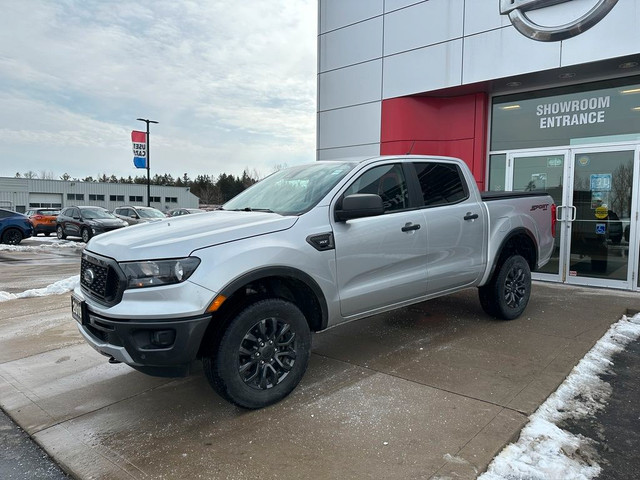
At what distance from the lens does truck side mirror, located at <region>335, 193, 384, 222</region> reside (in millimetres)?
3516

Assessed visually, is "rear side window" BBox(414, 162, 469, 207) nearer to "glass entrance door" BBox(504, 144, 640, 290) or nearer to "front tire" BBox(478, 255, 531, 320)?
"front tire" BBox(478, 255, 531, 320)

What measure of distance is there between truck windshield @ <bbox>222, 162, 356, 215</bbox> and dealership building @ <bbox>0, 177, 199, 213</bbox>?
62.0 m

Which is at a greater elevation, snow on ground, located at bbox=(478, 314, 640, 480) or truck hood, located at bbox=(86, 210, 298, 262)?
truck hood, located at bbox=(86, 210, 298, 262)

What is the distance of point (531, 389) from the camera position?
362 cm

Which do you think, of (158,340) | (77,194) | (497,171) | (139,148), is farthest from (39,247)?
(77,194)

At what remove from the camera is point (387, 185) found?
4.24m

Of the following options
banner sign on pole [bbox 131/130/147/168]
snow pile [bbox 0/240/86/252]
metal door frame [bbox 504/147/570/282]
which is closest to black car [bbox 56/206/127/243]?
snow pile [bbox 0/240/86/252]

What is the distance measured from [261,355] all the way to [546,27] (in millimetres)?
7468

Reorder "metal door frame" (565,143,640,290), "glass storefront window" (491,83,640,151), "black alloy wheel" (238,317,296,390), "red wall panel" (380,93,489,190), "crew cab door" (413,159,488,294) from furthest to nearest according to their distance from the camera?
"red wall panel" (380,93,489,190) < "glass storefront window" (491,83,640,151) < "metal door frame" (565,143,640,290) < "crew cab door" (413,159,488,294) < "black alloy wheel" (238,317,296,390)

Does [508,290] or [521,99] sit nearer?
[508,290]

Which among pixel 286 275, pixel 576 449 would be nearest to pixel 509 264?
pixel 576 449

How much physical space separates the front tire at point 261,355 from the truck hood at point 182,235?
53 centimetres

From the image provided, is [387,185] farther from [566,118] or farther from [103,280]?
[566,118]

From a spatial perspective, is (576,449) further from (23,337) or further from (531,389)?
(23,337)
